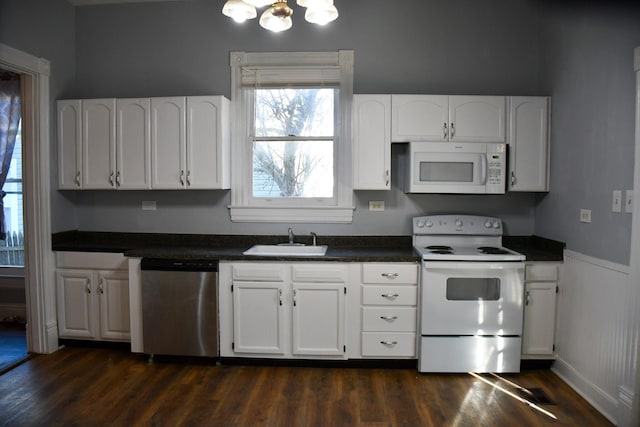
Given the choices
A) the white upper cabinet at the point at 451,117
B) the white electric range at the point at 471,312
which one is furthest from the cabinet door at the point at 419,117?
the white electric range at the point at 471,312

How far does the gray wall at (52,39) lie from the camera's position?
297cm

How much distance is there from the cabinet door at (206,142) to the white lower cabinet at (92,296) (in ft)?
3.00

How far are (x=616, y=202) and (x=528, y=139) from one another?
0.90 m

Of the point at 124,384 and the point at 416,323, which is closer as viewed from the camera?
the point at 124,384

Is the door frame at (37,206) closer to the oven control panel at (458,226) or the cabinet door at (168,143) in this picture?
the cabinet door at (168,143)

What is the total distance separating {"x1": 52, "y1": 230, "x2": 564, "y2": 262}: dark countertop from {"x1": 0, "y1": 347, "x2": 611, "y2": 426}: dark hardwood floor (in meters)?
0.84

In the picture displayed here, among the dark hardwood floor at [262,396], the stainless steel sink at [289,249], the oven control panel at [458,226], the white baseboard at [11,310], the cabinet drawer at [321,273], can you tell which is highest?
the oven control panel at [458,226]

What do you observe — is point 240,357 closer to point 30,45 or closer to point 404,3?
point 30,45

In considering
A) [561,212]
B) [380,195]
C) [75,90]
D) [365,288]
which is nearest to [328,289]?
[365,288]

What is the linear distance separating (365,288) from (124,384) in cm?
180

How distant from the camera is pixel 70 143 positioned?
335 centimetres

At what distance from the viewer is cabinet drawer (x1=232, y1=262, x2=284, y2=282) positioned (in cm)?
295

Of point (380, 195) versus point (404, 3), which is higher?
point (404, 3)

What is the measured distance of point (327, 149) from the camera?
3475mm
